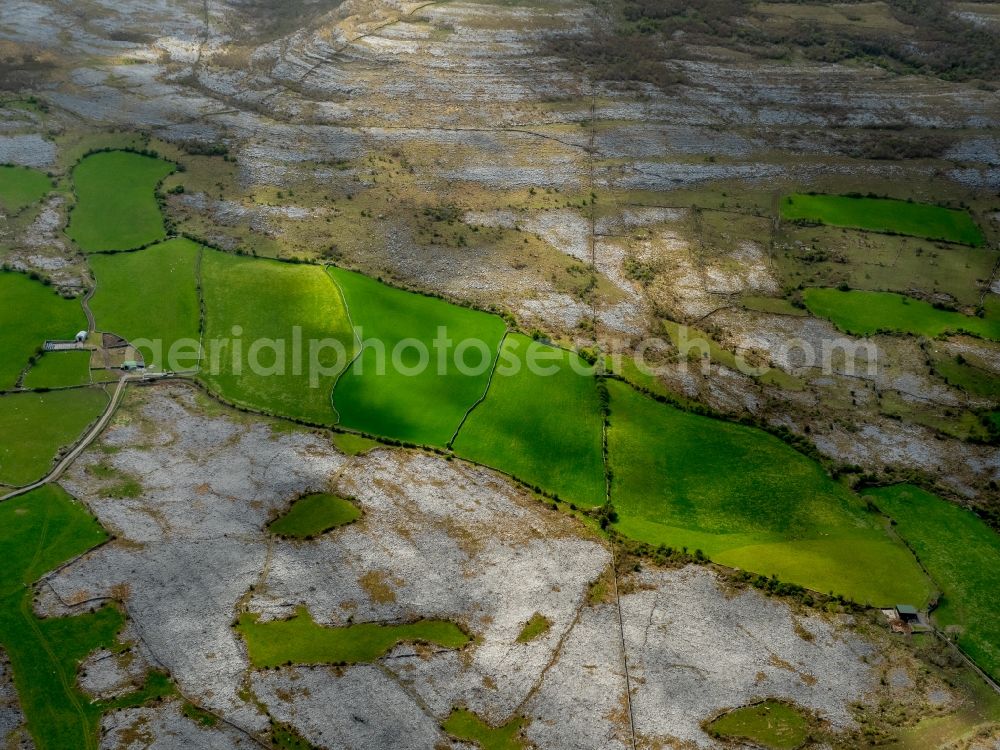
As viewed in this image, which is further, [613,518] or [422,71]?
[422,71]

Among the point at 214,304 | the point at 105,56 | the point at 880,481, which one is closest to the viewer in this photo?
the point at 880,481

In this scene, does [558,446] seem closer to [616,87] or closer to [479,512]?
[479,512]

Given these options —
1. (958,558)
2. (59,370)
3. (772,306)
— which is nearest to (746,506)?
(958,558)

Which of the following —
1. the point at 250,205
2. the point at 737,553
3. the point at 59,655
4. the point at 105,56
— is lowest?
the point at 59,655

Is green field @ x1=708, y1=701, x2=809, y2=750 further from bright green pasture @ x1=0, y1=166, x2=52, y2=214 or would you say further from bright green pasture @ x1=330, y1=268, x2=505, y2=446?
bright green pasture @ x1=0, y1=166, x2=52, y2=214

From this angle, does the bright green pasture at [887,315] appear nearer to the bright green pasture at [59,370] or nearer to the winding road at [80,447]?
the winding road at [80,447]

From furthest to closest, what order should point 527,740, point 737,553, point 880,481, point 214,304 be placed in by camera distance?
point 214,304 < point 880,481 < point 737,553 < point 527,740

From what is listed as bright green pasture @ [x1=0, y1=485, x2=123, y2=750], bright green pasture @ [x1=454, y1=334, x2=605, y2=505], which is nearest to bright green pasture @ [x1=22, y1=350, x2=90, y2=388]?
bright green pasture @ [x1=0, y1=485, x2=123, y2=750]

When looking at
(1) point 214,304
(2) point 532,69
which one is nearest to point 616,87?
(2) point 532,69
